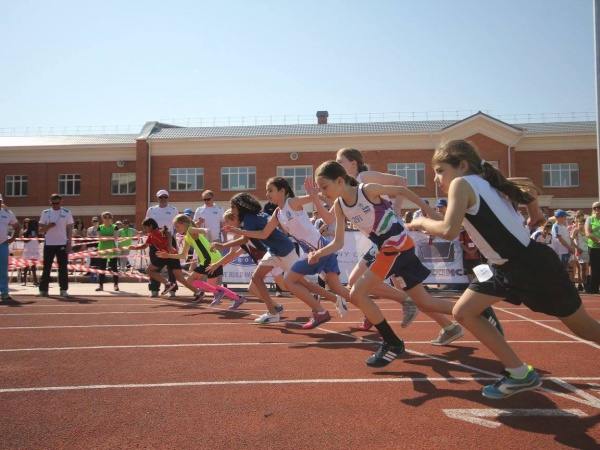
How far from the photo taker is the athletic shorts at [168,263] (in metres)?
11.3

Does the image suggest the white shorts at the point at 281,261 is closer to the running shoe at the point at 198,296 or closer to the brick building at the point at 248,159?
the running shoe at the point at 198,296

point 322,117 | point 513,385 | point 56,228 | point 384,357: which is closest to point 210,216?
point 56,228

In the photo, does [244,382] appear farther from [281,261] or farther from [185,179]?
[185,179]

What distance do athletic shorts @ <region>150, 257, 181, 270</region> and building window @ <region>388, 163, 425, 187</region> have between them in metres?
29.2

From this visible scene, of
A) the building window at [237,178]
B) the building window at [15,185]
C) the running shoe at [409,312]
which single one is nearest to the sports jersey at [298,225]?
the running shoe at [409,312]

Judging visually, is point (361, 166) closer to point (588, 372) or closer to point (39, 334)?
point (588, 372)

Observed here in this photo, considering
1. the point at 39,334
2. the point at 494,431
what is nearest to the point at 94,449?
the point at 494,431

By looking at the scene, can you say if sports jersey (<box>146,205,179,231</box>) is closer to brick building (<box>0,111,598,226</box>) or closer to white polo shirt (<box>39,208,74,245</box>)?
white polo shirt (<box>39,208,74,245</box>)

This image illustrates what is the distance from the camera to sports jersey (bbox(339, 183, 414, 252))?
16.7 ft

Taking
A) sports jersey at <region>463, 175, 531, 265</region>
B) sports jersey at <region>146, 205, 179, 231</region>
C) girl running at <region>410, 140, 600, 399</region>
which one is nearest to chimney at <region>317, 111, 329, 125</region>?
sports jersey at <region>146, 205, 179, 231</region>

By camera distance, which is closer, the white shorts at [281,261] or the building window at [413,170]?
the white shorts at [281,261]

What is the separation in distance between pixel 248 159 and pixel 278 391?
3659 centimetres

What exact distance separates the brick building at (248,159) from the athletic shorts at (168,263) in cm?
2677

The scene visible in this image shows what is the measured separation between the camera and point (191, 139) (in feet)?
132
